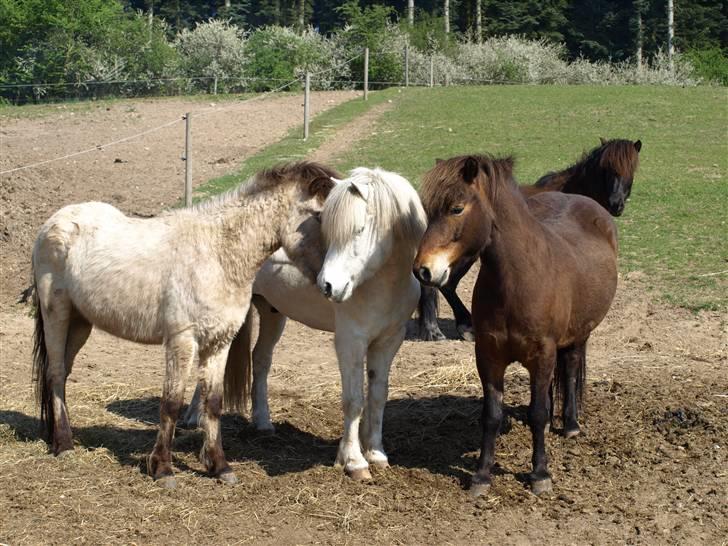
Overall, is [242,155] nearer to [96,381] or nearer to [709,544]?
[96,381]

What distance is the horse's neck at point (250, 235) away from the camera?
17.6 feet

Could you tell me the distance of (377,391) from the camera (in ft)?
Answer: 18.2

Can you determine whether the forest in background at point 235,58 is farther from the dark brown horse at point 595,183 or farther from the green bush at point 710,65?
the dark brown horse at point 595,183

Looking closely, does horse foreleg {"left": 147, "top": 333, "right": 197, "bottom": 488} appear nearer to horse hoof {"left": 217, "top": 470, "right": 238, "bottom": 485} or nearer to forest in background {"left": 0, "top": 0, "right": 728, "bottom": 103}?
horse hoof {"left": 217, "top": 470, "right": 238, "bottom": 485}

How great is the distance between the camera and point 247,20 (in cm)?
5725

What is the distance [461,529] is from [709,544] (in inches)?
Answer: 48.9

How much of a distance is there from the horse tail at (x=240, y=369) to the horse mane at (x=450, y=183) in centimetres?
182

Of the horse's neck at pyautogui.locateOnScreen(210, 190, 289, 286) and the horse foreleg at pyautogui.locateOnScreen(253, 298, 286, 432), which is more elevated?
the horse's neck at pyautogui.locateOnScreen(210, 190, 289, 286)

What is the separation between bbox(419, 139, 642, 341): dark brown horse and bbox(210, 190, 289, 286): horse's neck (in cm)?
363

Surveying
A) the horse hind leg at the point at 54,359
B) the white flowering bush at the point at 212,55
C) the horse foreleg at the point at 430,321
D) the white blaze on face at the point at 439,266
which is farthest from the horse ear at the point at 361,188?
the white flowering bush at the point at 212,55

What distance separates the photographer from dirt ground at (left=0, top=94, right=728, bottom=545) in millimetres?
4734

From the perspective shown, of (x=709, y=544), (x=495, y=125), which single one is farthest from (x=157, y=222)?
(x=495, y=125)

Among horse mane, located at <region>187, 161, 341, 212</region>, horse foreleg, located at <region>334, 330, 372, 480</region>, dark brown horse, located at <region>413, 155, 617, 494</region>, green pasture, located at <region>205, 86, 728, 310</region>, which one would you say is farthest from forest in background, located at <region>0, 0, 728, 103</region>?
dark brown horse, located at <region>413, 155, 617, 494</region>


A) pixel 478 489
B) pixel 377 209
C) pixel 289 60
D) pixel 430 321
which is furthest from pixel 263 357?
pixel 289 60
